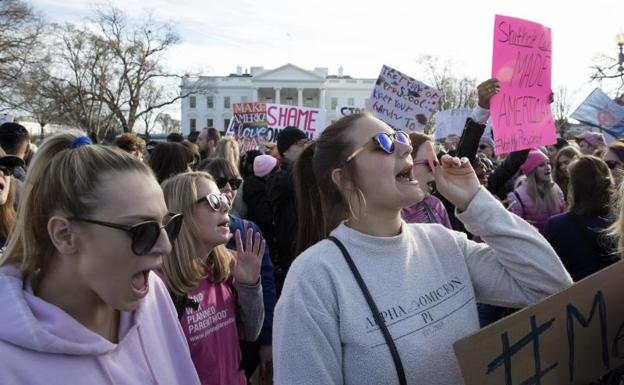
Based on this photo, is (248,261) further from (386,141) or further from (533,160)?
(533,160)

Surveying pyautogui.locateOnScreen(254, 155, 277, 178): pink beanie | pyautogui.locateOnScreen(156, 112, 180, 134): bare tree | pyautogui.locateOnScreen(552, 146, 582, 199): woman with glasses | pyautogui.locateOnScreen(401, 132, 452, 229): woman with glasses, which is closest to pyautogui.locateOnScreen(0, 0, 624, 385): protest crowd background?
pyautogui.locateOnScreen(401, 132, 452, 229): woman with glasses

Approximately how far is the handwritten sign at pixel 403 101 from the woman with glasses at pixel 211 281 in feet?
14.6

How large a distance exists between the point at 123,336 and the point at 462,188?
1272 millimetres

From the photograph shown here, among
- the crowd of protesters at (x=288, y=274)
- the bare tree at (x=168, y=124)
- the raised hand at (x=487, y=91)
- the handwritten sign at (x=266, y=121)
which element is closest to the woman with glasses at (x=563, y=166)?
the raised hand at (x=487, y=91)

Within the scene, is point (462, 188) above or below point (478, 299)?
above

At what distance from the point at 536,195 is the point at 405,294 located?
13.3 feet

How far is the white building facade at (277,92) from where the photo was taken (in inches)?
3760

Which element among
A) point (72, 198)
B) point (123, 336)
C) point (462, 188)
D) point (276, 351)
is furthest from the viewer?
point (462, 188)

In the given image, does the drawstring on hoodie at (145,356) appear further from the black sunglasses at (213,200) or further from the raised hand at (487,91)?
the raised hand at (487,91)

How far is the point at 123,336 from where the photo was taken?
169cm

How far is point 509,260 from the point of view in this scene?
1.92 metres

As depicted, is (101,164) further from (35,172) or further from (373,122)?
(373,122)

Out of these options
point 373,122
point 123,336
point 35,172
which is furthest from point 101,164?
point 373,122

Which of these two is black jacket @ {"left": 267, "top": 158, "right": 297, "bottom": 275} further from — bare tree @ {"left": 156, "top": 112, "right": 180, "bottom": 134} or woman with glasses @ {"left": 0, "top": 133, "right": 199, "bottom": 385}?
bare tree @ {"left": 156, "top": 112, "right": 180, "bottom": 134}
